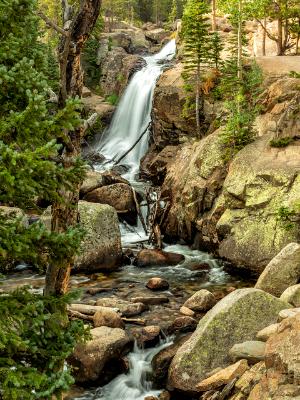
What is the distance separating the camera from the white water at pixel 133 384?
11344mm

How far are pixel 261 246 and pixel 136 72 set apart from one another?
30801 mm

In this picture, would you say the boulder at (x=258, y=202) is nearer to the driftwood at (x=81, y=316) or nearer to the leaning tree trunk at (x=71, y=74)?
the driftwood at (x=81, y=316)

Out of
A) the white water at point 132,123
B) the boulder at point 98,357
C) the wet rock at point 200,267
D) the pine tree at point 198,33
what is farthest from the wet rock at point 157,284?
the white water at point 132,123

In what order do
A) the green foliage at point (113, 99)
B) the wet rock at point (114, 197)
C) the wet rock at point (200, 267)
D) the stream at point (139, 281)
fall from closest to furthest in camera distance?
the stream at point (139, 281), the wet rock at point (200, 267), the wet rock at point (114, 197), the green foliage at point (113, 99)

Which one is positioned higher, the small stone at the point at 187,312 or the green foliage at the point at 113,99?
the green foliage at the point at 113,99

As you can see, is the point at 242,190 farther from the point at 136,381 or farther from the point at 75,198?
the point at 75,198

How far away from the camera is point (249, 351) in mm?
10109

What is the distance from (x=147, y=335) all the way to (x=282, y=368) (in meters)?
5.62

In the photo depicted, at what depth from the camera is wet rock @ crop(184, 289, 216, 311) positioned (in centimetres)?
1510

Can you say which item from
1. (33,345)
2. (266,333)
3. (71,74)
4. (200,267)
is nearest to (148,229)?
(200,267)

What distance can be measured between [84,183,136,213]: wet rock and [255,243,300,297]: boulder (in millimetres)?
11224

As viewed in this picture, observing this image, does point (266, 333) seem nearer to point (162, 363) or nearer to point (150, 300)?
point (162, 363)

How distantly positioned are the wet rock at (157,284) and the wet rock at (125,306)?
6.60 ft

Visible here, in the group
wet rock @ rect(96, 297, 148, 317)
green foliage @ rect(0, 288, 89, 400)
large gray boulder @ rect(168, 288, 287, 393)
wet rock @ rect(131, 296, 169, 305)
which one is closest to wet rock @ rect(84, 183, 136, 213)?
wet rock @ rect(131, 296, 169, 305)
